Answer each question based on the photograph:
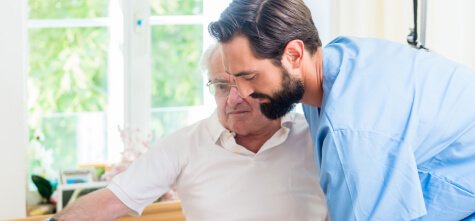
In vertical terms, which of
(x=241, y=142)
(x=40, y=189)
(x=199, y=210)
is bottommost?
(x=40, y=189)

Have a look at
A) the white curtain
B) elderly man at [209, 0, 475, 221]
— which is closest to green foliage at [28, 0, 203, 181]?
the white curtain

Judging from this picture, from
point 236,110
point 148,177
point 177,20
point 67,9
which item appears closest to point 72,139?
point 67,9

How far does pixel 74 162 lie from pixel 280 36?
175cm

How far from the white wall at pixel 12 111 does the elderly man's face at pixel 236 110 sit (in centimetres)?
109

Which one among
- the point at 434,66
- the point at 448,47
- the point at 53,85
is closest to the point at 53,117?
the point at 53,85

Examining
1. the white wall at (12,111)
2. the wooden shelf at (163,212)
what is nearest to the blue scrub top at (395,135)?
the wooden shelf at (163,212)

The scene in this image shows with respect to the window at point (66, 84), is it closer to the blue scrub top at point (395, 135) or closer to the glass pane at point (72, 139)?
the glass pane at point (72, 139)

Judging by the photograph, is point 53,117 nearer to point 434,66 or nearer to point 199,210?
point 199,210

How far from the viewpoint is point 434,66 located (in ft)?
5.36

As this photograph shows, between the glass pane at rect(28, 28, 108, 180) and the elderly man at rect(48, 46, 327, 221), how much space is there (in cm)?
117

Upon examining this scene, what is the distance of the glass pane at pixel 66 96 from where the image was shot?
9.96ft

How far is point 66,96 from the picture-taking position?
3.11 m

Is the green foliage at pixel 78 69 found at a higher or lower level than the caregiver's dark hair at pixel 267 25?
lower

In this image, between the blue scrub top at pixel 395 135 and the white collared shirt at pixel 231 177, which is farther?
the white collared shirt at pixel 231 177
